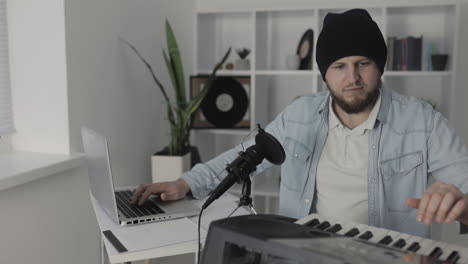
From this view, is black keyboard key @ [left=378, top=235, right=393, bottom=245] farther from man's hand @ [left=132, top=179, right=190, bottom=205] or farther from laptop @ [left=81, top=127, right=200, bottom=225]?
man's hand @ [left=132, top=179, right=190, bottom=205]

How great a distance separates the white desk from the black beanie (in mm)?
659

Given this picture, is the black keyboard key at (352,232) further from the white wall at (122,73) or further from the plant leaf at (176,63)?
the plant leaf at (176,63)

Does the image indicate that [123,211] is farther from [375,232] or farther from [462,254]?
[462,254]

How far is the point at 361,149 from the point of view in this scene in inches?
71.8

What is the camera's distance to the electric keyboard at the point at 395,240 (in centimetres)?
108

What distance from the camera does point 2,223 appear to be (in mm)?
2045

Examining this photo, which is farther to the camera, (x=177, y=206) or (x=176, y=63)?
(x=176, y=63)

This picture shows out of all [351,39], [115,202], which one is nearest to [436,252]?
[351,39]

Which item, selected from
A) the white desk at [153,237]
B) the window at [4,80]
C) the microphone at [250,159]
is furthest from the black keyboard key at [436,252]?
the window at [4,80]

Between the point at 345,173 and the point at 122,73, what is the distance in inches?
62.7

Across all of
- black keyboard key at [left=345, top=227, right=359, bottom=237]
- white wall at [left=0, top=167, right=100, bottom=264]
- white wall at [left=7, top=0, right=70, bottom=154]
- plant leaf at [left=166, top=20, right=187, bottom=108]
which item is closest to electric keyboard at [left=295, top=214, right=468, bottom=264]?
black keyboard key at [left=345, top=227, right=359, bottom=237]

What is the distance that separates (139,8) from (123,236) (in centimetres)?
192

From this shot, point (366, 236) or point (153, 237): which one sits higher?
point (366, 236)

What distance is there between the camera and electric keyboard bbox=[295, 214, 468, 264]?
3.55 ft
